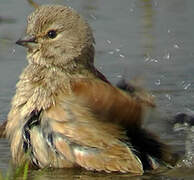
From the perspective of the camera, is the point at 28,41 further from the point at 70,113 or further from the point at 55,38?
the point at 70,113

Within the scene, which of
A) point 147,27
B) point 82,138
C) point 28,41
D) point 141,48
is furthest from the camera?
point 147,27

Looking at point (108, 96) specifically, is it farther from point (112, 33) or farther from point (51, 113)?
point (112, 33)

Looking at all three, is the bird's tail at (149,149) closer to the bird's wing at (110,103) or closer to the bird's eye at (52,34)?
the bird's wing at (110,103)

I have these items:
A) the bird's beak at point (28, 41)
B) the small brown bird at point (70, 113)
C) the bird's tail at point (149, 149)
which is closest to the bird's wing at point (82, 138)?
the small brown bird at point (70, 113)

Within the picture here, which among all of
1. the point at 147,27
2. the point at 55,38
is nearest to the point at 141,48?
the point at 147,27

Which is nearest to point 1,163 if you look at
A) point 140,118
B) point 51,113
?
point 51,113

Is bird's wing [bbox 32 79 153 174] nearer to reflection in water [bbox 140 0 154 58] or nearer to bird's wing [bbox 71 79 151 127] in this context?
bird's wing [bbox 71 79 151 127]

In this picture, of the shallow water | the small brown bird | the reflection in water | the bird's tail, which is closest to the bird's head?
the small brown bird
